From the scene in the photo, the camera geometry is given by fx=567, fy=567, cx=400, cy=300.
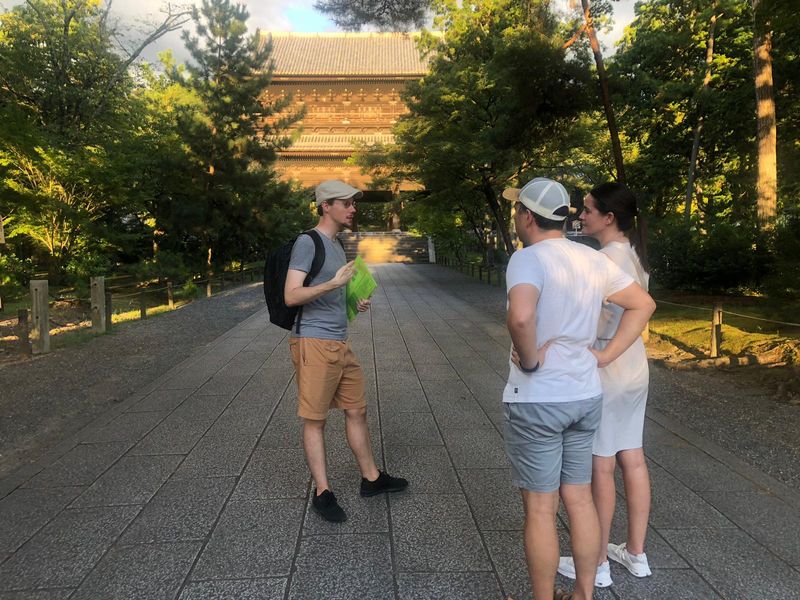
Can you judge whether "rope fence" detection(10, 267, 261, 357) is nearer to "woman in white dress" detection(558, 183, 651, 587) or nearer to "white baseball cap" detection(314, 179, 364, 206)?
"white baseball cap" detection(314, 179, 364, 206)

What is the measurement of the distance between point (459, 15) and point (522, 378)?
1517 centimetres

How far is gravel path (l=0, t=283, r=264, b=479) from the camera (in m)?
4.39

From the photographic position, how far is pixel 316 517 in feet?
9.41

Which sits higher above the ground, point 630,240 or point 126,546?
point 630,240

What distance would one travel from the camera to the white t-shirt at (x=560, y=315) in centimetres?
177

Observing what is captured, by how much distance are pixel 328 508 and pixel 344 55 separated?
36735mm

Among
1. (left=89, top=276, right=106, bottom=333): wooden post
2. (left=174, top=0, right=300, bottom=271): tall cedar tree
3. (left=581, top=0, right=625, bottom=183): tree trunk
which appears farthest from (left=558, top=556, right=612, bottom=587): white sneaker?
(left=174, top=0, right=300, bottom=271): tall cedar tree

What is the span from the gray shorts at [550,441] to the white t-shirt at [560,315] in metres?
0.03

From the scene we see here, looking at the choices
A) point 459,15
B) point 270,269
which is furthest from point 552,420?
point 459,15

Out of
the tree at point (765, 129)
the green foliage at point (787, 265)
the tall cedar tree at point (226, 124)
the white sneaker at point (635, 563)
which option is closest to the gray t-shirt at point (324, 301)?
the white sneaker at point (635, 563)

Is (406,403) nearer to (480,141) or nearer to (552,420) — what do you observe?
(552,420)

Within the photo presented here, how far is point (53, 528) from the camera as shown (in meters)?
2.79

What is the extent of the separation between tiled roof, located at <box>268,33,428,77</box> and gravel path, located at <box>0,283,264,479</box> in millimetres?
26989

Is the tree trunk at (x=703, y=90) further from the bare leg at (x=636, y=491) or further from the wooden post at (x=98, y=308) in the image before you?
the bare leg at (x=636, y=491)
